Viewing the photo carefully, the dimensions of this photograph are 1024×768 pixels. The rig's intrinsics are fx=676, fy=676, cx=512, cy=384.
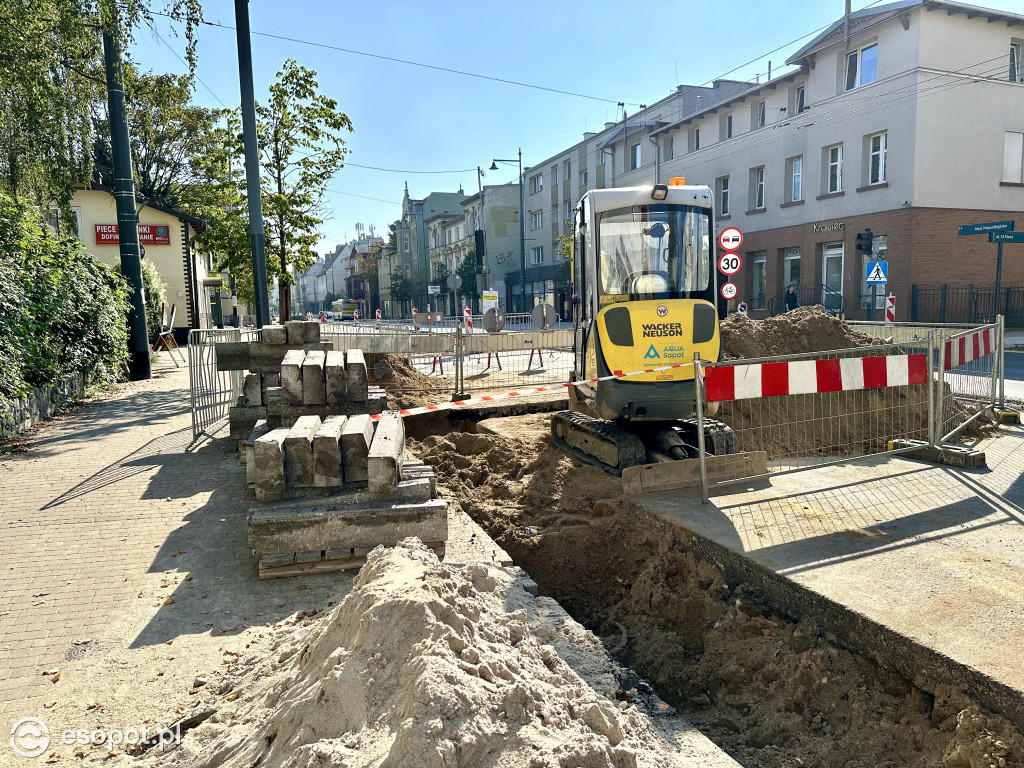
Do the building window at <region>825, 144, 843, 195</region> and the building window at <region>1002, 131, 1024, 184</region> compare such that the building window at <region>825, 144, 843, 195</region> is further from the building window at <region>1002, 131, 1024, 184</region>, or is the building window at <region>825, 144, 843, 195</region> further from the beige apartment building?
the building window at <region>1002, 131, 1024, 184</region>

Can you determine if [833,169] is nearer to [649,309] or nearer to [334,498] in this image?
[649,309]

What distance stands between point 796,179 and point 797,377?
27708 millimetres

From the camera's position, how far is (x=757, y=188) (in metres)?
32.8

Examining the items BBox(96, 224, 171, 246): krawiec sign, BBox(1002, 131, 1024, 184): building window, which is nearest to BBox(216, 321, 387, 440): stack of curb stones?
BBox(96, 224, 171, 246): krawiec sign

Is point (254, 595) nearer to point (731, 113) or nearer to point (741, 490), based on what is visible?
point (741, 490)

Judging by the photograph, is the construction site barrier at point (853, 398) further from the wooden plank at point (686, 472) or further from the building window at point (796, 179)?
the building window at point (796, 179)

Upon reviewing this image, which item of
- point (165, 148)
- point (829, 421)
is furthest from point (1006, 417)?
point (165, 148)

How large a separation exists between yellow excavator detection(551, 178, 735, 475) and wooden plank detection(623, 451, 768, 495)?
391mm

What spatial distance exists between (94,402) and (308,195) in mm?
6174

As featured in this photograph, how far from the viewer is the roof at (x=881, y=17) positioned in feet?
78.2

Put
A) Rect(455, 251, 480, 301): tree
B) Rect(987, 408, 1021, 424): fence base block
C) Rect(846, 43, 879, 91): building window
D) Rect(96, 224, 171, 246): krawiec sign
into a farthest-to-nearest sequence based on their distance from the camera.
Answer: Rect(455, 251, 480, 301): tree, Rect(96, 224, 171, 246): krawiec sign, Rect(846, 43, 879, 91): building window, Rect(987, 408, 1021, 424): fence base block

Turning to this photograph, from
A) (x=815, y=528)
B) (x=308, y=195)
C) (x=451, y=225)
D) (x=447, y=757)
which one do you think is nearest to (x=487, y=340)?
(x=308, y=195)

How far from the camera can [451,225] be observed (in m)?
74.0

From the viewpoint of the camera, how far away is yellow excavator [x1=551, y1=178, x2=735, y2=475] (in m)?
7.18
